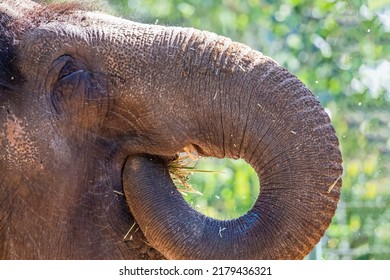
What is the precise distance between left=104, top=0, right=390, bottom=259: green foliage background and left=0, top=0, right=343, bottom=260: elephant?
545cm

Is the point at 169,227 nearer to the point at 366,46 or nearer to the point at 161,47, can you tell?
the point at 161,47

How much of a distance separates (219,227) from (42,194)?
612 mm

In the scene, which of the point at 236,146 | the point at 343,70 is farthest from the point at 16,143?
the point at 343,70

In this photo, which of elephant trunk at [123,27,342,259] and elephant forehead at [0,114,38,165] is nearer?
elephant trunk at [123,27,342,259]

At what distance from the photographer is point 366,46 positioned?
10.7m

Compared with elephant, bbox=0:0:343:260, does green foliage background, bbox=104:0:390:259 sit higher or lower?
lower

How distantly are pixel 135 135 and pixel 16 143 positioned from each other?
396 millimetres

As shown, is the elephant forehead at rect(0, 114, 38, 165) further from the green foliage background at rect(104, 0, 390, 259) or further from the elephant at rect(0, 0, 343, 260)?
the green foliage background at rect(104, 0, 390, 259)

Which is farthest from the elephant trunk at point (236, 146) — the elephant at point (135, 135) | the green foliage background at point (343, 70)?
the green foliage background at point (343, 70)

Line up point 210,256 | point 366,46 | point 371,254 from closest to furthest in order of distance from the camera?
point 210,256
point 371,254
point 366,46

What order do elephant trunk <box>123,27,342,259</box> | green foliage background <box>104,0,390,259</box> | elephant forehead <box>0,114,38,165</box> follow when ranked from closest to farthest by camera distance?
elephant trunk <box>123,27,342,259</box> < elephant forehead <box>0,114,38,165</box> < green foliage background <box>104,0,390,259</box>

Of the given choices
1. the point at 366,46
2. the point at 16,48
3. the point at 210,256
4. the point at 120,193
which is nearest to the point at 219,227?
the point at 210,256

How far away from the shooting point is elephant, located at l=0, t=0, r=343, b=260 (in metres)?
3.80

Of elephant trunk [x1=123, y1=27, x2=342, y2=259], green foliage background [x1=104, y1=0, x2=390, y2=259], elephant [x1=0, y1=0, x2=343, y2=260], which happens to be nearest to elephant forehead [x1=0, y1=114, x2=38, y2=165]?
elephant [x1=0, y1=0, x2=343, y2=260]
